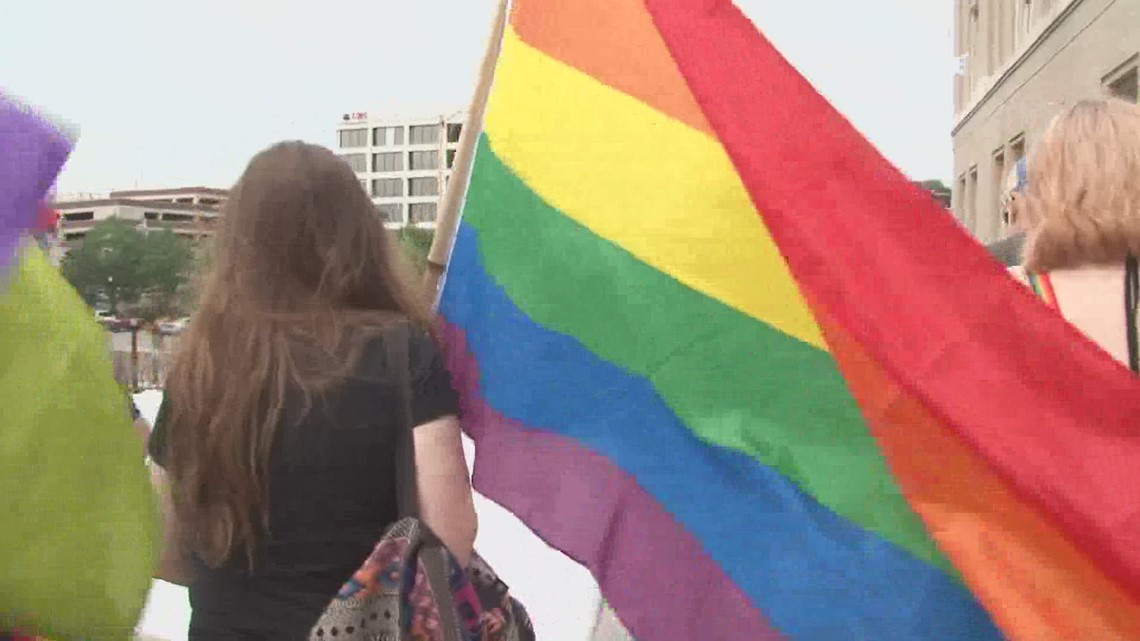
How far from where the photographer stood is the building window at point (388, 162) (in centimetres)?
11069

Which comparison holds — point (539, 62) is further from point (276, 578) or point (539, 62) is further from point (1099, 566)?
point (1099, 566)

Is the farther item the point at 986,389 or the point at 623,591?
the point at 623,591

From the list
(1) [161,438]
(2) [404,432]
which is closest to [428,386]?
(2) [404,432]

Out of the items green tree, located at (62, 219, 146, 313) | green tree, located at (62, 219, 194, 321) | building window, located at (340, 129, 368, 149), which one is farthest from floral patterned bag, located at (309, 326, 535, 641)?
building window, located at (340, 129, 368, 149)

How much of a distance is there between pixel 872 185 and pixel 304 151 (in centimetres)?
99

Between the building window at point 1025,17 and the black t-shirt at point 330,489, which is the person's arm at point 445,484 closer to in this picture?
the black t-shirt at point 330,489

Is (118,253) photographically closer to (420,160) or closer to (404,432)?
(404,432)

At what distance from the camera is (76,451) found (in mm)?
1575

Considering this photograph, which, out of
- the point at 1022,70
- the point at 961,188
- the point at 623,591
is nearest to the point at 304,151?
the point at 623,591

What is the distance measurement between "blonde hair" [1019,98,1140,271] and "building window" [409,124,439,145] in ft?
357

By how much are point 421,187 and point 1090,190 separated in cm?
11106

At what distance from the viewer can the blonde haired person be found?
2.31 metres

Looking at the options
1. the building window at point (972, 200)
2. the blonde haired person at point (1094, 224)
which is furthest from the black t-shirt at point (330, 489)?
the building window at point (972, 200)

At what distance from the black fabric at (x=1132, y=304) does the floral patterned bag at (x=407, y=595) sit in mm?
1251
